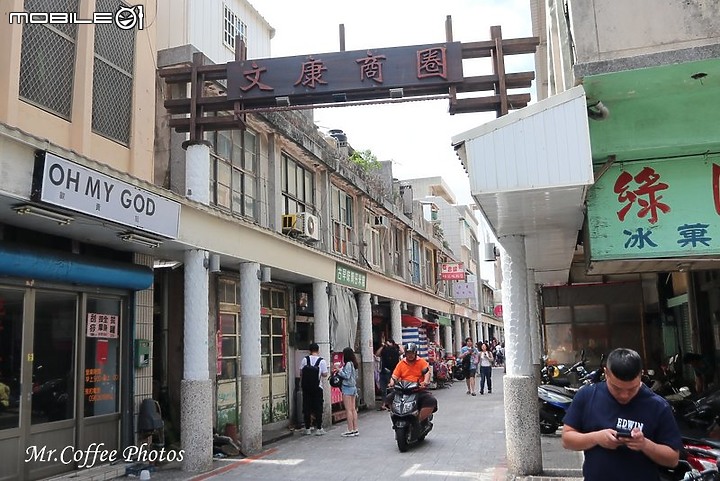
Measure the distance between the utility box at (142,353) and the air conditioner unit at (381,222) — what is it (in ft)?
38.9

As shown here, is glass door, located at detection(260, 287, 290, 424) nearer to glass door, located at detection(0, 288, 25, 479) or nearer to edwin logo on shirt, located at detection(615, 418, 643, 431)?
glass door, located at detection(0, 288, 25, 479)

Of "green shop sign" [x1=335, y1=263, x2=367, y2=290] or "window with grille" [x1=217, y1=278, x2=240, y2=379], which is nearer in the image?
"window with grille" [x1=217, y1=278, x2=240, y2=379]

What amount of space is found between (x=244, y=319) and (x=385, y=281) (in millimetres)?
8870

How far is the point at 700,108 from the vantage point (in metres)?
6.70

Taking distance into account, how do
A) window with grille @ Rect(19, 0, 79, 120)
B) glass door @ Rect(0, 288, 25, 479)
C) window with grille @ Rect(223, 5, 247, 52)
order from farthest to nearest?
1. window with grille @ Rect(223, 5, 247, 52)
2. window with grille @ Rect(19, 0, 79, 120)
3. glass door @ Rect(0, 288, 25, 479)

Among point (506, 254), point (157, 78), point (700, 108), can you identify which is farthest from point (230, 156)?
point (700, 108)

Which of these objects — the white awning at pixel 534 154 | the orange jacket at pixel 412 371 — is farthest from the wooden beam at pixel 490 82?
the orange jacket at pixel 412 371

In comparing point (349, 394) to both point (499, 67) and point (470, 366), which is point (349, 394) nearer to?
point (499, 67)

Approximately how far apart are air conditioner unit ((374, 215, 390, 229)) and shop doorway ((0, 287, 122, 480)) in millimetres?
12285

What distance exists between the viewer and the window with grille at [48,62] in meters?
8.15

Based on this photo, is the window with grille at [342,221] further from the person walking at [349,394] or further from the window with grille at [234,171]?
the person walking at [349,394]

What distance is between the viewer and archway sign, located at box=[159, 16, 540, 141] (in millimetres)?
9828

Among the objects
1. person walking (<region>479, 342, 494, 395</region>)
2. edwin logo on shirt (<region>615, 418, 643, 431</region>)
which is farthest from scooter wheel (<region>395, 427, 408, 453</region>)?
person walking (<region>479, 342, 494, 395</region>)

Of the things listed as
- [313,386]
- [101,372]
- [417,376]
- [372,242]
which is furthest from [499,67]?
[372,242]
